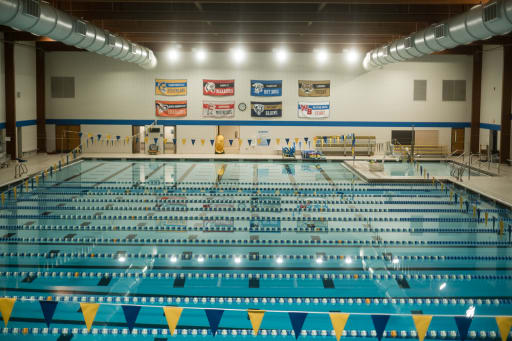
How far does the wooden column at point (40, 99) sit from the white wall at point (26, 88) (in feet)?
0.60

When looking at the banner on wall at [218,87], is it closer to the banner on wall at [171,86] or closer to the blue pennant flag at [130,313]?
the banner on wall at [171,86]

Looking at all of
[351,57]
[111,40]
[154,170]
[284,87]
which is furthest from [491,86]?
[111,40]

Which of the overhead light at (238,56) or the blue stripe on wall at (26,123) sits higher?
the overhead light at (238,56)

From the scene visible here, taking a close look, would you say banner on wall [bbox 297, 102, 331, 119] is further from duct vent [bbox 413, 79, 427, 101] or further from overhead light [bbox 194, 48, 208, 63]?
overhead light [bbox 194, 48, 208, 63]

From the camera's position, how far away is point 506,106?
2016 cm

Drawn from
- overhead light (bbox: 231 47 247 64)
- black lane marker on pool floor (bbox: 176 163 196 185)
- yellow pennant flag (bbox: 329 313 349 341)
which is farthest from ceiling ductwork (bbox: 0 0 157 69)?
yellow pennant flag (bbox: 329 313 349 341)

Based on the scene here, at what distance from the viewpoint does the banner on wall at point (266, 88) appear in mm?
23812

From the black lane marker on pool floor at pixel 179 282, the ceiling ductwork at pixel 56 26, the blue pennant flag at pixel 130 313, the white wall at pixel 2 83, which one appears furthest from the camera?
the white wall at pixel 2 83

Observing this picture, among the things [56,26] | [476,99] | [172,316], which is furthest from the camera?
[476,99]

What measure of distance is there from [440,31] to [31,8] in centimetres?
895

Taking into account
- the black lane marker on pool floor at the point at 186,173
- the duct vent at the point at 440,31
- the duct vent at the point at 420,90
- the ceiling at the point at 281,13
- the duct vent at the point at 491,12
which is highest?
the ceiling at the point at 281,13

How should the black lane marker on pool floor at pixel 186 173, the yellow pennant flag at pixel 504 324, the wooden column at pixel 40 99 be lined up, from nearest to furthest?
the yellow pennant flag at pixel 504 324 < the black lane marker on pool floor at pixel 186 173 < the wooden column at pixel 40 99

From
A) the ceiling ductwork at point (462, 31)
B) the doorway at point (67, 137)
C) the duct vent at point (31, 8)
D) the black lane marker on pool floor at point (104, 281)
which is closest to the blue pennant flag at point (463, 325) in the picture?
the black lane marker on pool floor at point (104, 281)

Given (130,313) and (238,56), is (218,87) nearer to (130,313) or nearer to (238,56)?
(238,56)
